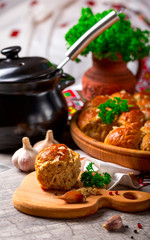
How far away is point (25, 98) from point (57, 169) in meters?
0.61

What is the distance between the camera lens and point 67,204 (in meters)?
1.66

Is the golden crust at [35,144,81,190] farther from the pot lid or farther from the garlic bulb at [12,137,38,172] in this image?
the pot lid

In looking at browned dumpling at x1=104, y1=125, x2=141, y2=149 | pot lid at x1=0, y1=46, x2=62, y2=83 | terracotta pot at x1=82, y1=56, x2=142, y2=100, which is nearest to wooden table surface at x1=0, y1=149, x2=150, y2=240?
browned dumpling at x1=104, y1=125, x2=141, y2=149

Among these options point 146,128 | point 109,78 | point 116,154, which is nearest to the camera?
point 116,154

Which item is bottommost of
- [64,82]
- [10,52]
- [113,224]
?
[113,224]

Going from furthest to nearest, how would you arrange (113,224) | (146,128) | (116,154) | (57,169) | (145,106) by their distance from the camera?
(145,106), (146,128), (116,154), (57,169), (113,224)

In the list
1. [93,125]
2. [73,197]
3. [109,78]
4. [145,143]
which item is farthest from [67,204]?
[109,78]

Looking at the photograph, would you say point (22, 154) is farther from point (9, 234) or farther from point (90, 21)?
point (90, 21)

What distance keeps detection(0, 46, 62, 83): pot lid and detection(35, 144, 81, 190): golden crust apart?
528 millimetres

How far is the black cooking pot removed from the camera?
214 cm

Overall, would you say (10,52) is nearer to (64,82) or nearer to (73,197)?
(64,82)

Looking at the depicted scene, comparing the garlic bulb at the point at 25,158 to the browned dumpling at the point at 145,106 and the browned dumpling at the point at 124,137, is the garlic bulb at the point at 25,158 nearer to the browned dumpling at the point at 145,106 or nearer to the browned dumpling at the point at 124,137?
the browned dumpling at the point at 124,137

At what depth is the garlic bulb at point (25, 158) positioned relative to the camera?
2.06 m

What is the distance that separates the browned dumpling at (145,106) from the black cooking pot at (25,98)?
0.54 m
